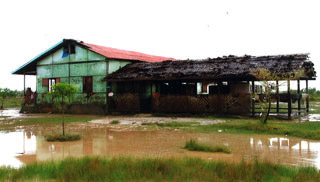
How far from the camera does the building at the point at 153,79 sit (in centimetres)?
1878

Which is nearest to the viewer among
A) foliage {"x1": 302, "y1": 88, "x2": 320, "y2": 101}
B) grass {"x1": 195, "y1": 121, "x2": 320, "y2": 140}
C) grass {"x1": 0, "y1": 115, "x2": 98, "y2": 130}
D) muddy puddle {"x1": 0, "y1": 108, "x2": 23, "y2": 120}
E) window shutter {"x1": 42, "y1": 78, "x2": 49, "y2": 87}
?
grass {"x1": 195, "y1": 121, "x2": 320, "y2": 140}

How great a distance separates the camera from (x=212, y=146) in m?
9.30

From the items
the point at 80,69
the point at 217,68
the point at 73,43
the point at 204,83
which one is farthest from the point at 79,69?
the point at 217,68

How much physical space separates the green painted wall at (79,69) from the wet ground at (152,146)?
9843 millimetres

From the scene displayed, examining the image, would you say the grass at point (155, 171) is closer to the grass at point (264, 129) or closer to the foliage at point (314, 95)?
the grass at point (264, 129)

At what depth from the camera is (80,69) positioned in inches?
942

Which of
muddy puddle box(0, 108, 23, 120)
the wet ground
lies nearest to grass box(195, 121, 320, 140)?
the wet ground

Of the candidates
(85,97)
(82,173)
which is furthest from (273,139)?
(85,97)

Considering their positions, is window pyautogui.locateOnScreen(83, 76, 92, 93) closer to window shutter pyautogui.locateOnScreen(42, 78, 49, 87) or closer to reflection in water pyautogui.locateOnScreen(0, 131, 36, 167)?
window shutter pyautogui.locateOnScreen(42, 78, 49, 87)

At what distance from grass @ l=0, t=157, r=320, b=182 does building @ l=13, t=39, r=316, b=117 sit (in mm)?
11527

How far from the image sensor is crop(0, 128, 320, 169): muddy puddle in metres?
8.48

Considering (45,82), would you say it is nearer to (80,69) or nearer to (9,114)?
(9,114)

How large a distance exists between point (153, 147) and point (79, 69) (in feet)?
51.1

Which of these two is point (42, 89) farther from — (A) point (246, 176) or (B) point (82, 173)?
(A) point (246, 176)
